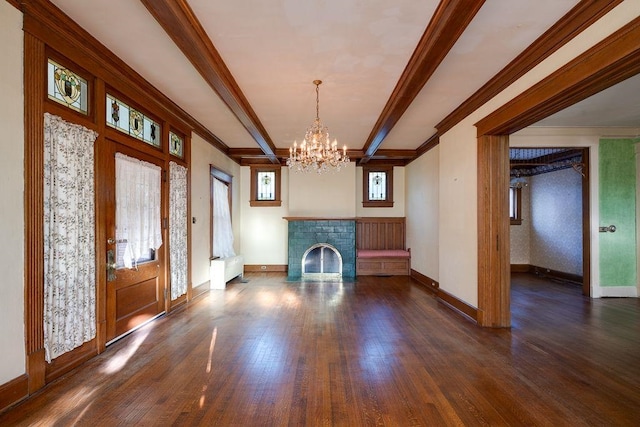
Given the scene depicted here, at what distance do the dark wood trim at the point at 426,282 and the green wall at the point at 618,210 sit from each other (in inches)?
107

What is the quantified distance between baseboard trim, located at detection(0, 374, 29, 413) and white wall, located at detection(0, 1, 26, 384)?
4cm

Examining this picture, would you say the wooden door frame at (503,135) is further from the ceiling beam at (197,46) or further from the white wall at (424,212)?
the ceiling beam at (197,46)

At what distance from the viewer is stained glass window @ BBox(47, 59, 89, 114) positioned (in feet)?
8.56

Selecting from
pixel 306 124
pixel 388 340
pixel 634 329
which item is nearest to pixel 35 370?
pixel 388 340

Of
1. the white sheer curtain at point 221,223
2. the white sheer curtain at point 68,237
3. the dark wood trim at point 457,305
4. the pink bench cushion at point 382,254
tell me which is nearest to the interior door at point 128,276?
the white sheer curtain at point 68,237

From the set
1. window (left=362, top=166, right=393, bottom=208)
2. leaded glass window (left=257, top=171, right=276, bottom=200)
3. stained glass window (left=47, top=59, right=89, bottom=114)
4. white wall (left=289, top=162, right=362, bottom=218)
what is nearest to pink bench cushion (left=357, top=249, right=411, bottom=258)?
white wall (left=289, top=162, right=362, bottom=218)

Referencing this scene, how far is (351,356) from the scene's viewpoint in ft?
10.1

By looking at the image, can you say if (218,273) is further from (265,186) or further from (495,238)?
(495,238)

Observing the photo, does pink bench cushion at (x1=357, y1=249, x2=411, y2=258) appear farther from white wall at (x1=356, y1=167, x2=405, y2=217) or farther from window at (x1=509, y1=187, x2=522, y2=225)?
window at (x1=509, y1=187, x2=522, y2=225)

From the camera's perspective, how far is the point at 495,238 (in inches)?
154

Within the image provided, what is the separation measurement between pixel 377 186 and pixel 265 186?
2.97 metres

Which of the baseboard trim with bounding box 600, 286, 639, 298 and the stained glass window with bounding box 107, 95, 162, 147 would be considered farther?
the baseboard trim with bounding box 600, 286, 639, 298

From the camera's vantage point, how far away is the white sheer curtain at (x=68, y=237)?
2.51 metres

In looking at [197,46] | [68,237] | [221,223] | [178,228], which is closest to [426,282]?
[221,223]
